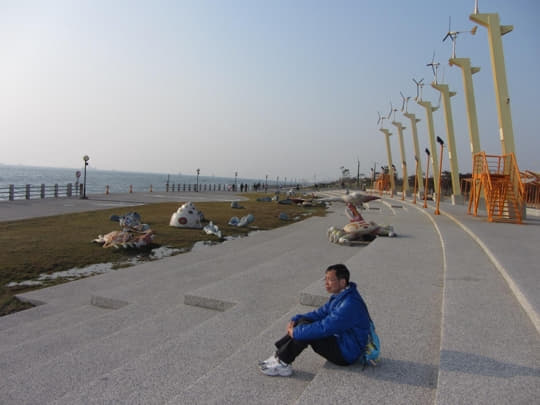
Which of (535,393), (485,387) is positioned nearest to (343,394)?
(485,387)

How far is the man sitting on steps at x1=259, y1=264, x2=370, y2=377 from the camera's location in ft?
10.7

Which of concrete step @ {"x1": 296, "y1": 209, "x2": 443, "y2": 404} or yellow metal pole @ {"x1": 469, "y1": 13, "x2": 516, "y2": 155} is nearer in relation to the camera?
concrete step @ {"x1": 296, "y1": 209, "x2": 443, "y2": 404}

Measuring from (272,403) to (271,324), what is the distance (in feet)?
5.57

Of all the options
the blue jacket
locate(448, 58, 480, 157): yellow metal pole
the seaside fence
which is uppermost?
locate(448, 58, 480, 157): yellow metal pole

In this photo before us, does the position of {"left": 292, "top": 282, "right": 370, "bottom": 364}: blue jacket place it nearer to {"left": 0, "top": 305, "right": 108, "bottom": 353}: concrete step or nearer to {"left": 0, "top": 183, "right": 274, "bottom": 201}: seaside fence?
{"left": 0, "top": 305, "right": 108, "bottom": 353}: concrete step

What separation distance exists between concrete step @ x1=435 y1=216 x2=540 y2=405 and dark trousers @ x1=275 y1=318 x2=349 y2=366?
2.42 ft

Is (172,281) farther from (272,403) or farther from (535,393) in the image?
(535,393)

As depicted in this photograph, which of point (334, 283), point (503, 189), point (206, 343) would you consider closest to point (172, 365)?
point (206, 343)

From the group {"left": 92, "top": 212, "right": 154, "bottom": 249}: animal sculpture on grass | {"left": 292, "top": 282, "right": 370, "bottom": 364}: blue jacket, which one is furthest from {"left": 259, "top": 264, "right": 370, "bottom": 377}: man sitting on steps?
{"left": 92, "top": 212, "right": 154, "bottom": 249}: animal sculpture on grass

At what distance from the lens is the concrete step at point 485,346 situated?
2881 millimetres

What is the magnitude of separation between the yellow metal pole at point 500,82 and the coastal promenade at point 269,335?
8.23m

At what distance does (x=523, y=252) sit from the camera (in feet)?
24.6

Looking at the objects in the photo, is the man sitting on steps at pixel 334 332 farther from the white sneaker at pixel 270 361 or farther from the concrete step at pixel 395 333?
the concrete step at pixel 395 333

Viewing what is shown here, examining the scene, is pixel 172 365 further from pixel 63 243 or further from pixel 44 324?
pixel 63 243
